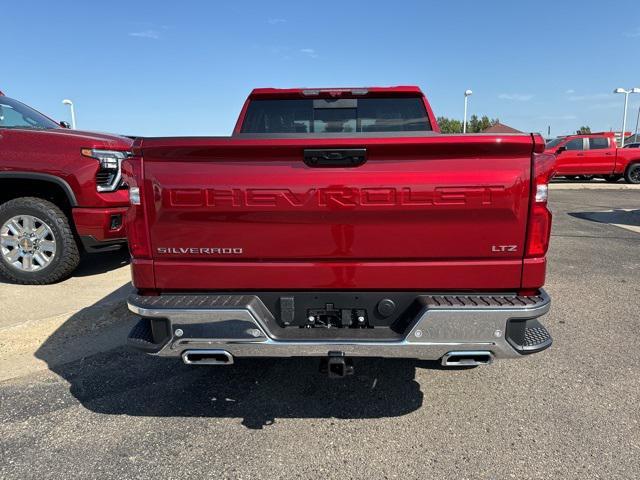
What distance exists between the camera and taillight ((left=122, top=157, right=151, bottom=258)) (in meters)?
2.33

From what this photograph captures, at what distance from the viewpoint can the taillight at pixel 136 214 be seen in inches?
91.6

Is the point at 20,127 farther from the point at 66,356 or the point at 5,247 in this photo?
the point at 66,356

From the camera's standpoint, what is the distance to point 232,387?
3176mm

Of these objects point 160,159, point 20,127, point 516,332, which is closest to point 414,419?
point 516,332

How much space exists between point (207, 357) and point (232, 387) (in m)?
0.83

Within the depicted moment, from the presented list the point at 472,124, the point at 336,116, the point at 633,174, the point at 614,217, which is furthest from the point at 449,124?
the point at 336,116

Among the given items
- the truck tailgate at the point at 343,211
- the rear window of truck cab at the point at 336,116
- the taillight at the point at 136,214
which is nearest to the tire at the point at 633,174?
the rear window of truck cab at the point at 336,116

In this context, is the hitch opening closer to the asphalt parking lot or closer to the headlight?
the asphalt parking lot

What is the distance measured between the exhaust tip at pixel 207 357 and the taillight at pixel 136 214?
572mm

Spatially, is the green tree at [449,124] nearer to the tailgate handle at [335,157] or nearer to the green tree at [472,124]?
the green tree at [472,124]

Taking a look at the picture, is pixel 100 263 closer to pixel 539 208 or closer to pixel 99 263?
pixel 99 263

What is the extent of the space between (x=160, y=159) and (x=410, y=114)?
2550 millimetres

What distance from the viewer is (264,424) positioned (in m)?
2.75

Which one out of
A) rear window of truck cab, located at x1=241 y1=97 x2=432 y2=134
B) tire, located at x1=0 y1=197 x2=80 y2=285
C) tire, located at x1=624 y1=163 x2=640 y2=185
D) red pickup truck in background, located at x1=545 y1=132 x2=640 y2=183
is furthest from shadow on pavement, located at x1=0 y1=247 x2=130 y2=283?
tire, located at x1=624 y1=163 x2=640 y2=185
